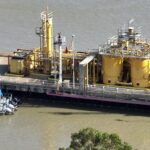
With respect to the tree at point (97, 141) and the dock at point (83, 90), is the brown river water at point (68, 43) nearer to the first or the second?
the dock at point (83, 90)

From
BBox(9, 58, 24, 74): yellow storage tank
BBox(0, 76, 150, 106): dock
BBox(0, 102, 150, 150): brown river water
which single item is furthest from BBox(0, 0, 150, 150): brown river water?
BBox(9, 58, 24, 74): yellow storage tank

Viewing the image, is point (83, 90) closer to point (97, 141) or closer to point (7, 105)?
point (7, 105)

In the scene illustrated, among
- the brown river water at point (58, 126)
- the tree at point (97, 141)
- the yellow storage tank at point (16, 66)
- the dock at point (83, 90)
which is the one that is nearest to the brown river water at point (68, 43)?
the brown river water at point (58, 126)

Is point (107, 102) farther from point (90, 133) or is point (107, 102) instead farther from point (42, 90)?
point (90, 133)

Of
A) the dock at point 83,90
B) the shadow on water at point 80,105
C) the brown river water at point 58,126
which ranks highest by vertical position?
the dock at point 83,90

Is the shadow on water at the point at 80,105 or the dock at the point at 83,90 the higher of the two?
the dock at the point at 83,90
